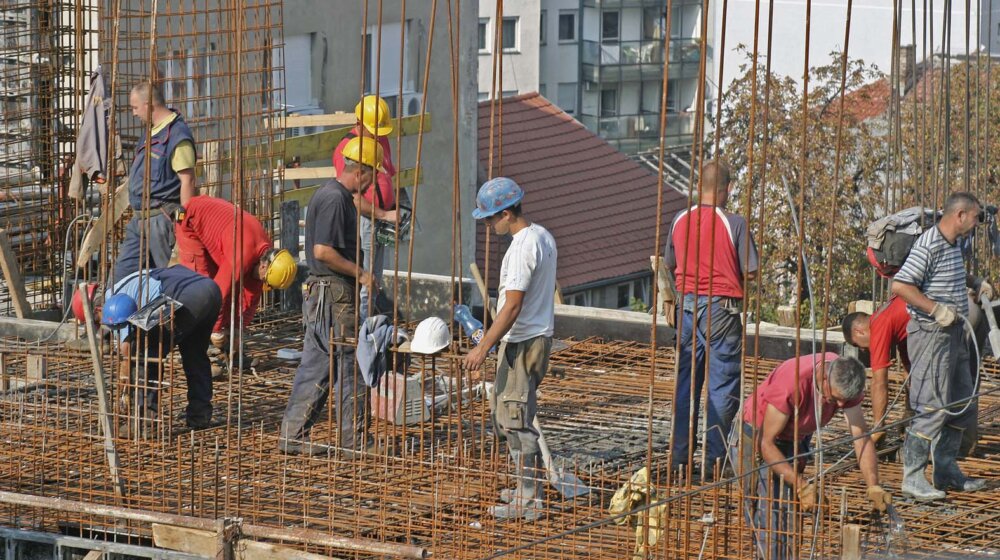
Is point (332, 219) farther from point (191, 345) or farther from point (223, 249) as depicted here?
point (223, 249)

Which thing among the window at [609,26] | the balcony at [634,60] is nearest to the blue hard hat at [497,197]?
the balcony at [634,60]

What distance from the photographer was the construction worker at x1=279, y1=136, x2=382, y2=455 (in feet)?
28.2

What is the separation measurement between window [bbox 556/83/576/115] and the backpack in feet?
120

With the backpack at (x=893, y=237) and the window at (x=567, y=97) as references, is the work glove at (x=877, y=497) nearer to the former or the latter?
the backpack at (x=893, y=237)

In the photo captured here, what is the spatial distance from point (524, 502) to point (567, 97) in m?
38.4

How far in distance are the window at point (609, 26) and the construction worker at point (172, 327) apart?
38.0m

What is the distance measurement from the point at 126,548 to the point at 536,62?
35.9 m

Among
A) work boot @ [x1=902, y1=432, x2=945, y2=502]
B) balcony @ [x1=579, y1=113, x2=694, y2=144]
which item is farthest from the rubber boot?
balcony @ [x1=579, y1=113, x2=694, y2=144]

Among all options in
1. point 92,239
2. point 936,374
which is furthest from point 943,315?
point 92,239

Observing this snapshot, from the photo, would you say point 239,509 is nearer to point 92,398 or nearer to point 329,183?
point 329,183

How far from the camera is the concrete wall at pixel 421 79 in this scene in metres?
21.9

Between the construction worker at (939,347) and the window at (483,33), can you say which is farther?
the window at (483,33)

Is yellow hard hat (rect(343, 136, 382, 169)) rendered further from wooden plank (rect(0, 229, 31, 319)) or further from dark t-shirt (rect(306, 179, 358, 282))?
wooden plank (rect(0, 229, 31, 319))

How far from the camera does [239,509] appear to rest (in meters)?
7.75
